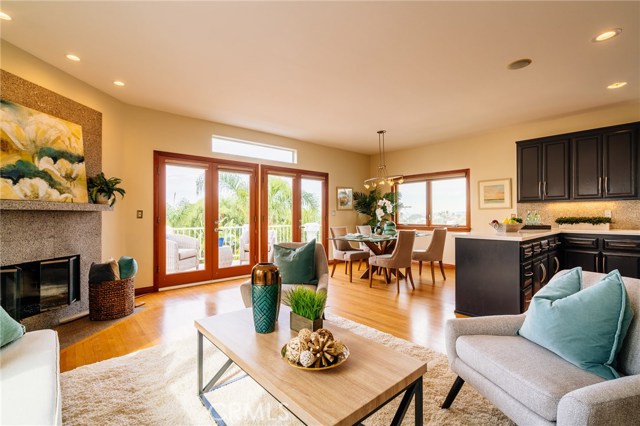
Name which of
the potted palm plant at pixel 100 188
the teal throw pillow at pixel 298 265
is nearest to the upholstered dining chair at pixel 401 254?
A: the teal throw pillow at pixel 298 265

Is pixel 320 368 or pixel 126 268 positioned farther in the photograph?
pixel 126 268

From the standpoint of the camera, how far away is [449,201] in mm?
6543

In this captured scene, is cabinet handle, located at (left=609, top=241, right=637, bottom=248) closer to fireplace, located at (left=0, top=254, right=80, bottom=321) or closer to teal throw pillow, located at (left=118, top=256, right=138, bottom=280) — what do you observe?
teal throw pillow, located at (left=118, top=256, right=138, bottom=280)

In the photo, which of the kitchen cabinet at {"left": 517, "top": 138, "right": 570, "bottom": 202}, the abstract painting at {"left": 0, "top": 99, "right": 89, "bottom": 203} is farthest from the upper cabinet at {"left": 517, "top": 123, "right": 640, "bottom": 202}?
the abstract painting at {"left": 0, "top": 99, "right": 89, "bottom": 203}

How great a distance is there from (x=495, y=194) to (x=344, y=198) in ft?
10.7

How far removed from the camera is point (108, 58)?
9.91 feet

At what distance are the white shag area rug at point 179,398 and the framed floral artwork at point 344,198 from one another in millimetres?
5083

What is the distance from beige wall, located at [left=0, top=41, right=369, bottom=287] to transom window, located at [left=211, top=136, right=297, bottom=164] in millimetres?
133

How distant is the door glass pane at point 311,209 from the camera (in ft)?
21.5

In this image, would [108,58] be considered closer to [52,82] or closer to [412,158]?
[52,82]

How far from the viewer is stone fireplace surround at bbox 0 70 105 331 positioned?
9.00ft

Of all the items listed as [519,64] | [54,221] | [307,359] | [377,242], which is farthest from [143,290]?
[519,64]

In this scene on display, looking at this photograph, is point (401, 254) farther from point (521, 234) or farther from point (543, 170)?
point (543, 170)

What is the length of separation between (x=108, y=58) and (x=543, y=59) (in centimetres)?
453
